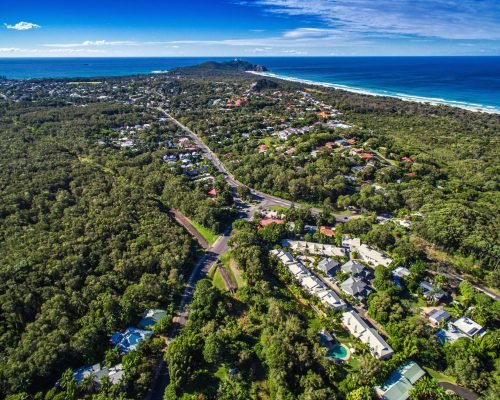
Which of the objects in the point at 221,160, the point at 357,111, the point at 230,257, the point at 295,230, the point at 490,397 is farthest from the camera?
the point at 357,111

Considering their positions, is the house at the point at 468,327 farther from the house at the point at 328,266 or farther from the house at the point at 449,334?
the house at the point at 328,266

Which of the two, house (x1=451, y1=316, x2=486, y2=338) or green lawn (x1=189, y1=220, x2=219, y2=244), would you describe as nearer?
house (x1=451, y1=316, x2=486, y2=338)

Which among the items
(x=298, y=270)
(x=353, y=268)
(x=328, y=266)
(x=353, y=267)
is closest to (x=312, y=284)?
(x=298, y=270)

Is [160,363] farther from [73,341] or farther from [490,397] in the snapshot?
[490,397]

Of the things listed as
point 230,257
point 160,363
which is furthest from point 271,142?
point 160,363

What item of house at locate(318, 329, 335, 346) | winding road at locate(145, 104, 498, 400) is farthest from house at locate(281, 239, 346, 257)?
house at locate(318, 329, 335, 346)

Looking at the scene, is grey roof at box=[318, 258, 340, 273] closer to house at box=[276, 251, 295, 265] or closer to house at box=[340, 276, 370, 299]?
house at box=[340, 276, 370, 299]

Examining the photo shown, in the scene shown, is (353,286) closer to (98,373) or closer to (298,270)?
(298,270)
